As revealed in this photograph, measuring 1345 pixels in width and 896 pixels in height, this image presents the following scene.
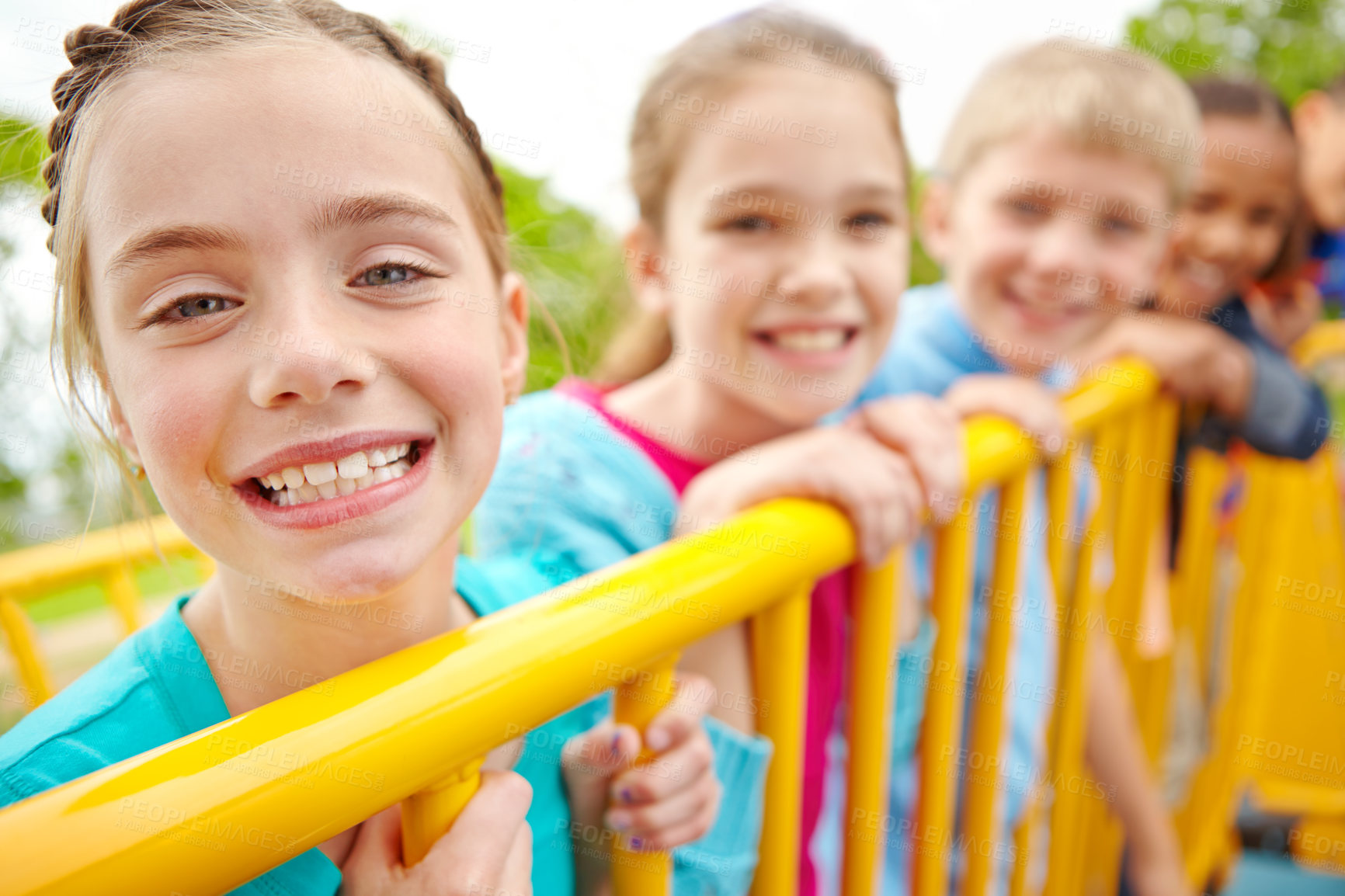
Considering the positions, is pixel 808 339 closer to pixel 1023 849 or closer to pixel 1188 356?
pixel 1023 849

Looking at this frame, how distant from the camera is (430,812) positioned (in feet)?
1.64

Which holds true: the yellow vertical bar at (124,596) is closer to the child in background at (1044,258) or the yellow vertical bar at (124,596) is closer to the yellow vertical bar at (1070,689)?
the child in background at (1044,258)

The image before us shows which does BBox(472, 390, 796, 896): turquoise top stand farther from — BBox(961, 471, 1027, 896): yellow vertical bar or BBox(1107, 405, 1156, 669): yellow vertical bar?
BBox(1107, 405, 1156, 669): yellow vertical bar

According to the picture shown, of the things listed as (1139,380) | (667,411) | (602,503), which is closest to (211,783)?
(602,503)

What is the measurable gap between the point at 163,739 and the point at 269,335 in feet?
0.96

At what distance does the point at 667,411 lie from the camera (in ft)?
4.29

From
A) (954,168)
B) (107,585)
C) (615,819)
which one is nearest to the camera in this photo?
(615,819)

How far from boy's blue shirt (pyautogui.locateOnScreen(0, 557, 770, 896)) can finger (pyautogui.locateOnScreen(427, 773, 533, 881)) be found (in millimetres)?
80

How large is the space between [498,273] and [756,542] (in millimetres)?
319

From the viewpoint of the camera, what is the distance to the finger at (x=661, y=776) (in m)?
0.67

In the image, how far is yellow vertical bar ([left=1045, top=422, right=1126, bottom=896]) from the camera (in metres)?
1.55

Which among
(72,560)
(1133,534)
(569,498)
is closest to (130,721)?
(569,498)

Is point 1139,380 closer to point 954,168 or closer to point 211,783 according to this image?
point 954,168

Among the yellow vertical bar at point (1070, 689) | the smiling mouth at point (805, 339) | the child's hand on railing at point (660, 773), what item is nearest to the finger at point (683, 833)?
the child's hand on railing at point (660, 773)
